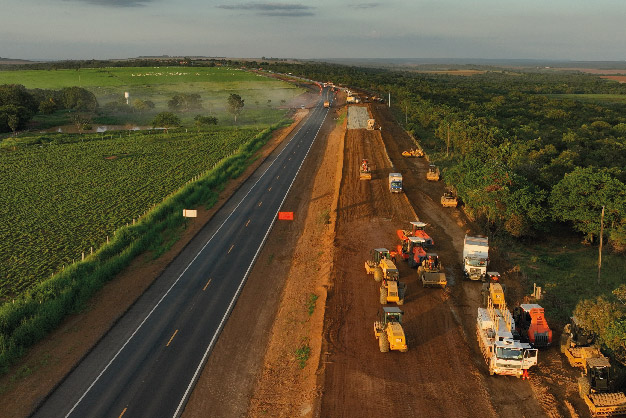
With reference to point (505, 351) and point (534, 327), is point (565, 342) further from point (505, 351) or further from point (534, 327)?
point (505, 351)

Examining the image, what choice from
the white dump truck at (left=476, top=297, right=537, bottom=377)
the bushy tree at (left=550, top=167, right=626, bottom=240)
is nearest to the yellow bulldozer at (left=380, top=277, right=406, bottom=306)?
the white dump truck at (left=476, top=297, right=537, bottom=377)

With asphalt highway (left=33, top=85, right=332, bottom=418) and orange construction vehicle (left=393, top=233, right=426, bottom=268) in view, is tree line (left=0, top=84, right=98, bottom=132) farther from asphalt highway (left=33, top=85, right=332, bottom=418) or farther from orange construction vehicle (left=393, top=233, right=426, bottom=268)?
orange construction vehicle (left=393, top=233, right=426, bottom=268)

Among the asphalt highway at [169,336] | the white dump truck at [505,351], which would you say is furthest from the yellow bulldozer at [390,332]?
the asphalt highway at [169,336]

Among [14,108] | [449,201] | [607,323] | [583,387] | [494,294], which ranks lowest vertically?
[583,387]

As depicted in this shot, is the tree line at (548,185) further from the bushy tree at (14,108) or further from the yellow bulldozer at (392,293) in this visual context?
the bushy tree at (14,108)

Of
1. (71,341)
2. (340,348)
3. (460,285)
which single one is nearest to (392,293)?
(340,348)

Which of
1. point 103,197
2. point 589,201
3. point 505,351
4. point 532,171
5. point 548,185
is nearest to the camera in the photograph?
point 505,351

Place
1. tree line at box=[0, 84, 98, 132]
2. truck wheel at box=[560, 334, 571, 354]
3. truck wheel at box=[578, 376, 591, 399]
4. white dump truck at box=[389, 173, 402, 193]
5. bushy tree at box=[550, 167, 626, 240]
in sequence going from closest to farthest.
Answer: truck wheel at box=[578, 376, 591, 399], truck wheel at box=[560, 334, 571, 354], bushy tree at box=[550, 167, 626, 240], white dump truck at box=[389, 173, 402, 193], tree line at box=[0, 84, 98, 132]

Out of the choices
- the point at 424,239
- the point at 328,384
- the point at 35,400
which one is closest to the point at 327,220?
the point at 424,239
